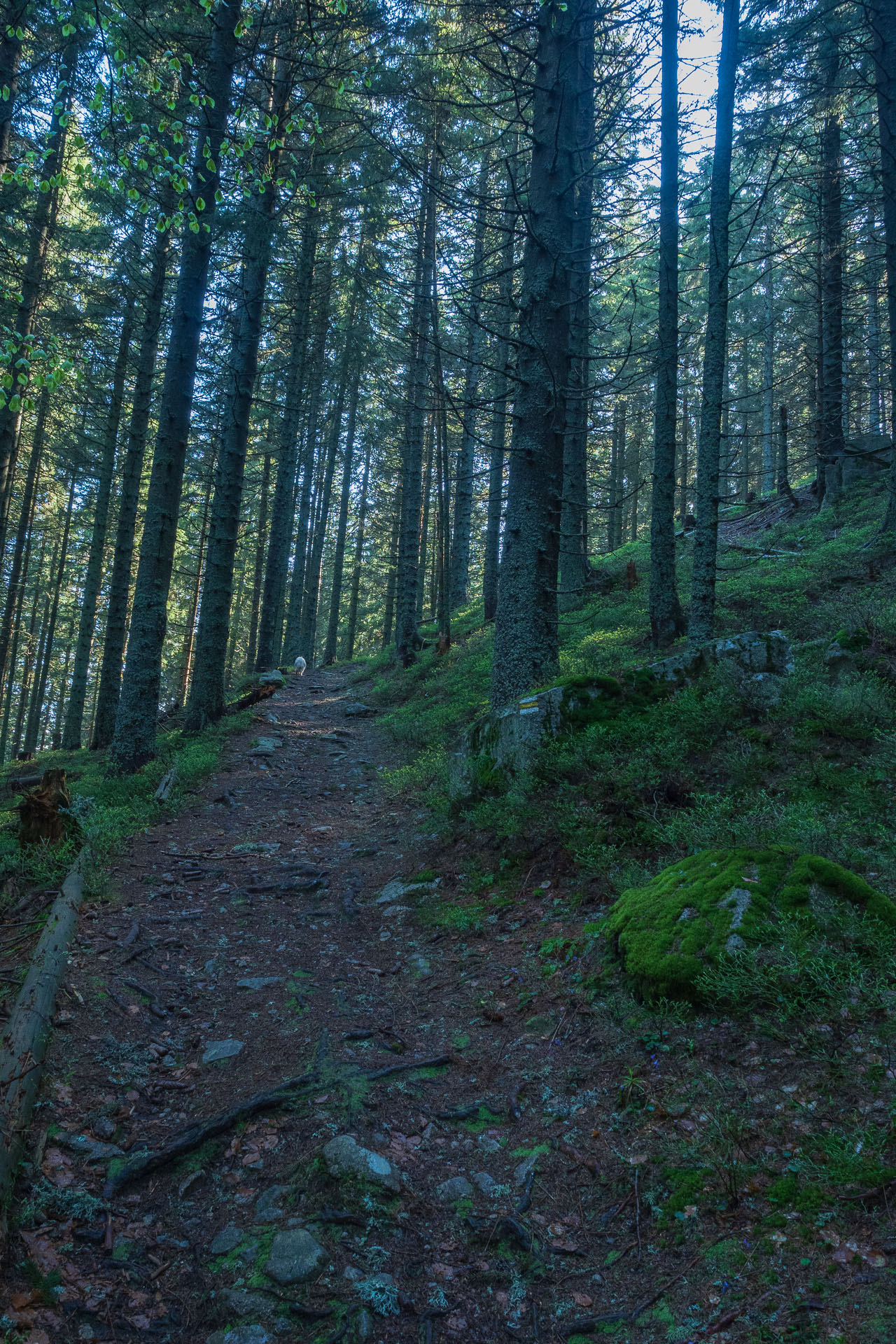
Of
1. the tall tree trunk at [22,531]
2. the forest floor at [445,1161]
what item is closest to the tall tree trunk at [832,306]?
the forest floor at [445,1161]

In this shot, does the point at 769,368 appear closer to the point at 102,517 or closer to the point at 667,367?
the point at 667,367

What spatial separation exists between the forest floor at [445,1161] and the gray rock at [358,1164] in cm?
2

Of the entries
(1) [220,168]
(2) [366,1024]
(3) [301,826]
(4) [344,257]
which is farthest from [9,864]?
(4) [344,257]

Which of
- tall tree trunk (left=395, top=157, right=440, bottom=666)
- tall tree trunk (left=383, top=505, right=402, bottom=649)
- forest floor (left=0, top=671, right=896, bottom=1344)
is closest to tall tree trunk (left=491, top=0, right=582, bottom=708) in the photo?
forest floor (left=0, top=671, right=896, bottom=1344)

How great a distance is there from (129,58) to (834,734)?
8003 mm

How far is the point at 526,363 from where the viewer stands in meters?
7.88

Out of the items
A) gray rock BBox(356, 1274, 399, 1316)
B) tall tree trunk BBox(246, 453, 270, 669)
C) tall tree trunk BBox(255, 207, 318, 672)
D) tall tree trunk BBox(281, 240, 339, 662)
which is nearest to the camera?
gray rock BBox(356, 1274, 399, 1316)

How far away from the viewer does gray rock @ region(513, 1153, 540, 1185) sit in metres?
2.97

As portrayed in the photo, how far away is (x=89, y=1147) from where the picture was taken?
307 cm

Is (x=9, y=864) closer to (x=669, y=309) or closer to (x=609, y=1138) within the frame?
(x=609, y=1138)

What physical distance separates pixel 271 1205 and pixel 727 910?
2.65 metres

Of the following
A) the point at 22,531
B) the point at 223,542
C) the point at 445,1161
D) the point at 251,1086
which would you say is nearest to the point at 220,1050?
the point at 251,1086

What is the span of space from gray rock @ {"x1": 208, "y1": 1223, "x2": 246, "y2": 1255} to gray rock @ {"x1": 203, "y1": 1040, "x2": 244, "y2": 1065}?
1.21 meters

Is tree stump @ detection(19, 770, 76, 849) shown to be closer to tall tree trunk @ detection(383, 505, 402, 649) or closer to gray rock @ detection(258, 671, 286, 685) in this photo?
gray rock @ detection(258, 671, 286, 685)
